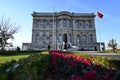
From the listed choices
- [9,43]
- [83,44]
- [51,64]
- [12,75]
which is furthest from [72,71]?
[83,44]

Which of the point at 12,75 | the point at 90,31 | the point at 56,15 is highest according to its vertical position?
the point at 56,15

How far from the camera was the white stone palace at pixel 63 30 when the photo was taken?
60.2 m

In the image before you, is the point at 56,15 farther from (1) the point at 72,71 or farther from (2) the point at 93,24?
(1) the point at 72,71

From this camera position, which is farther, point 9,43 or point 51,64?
point 9,43

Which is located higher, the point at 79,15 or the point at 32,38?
the point at 79,15

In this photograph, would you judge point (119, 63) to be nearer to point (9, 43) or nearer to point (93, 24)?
point (9, 43)

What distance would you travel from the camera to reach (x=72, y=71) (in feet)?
27.8

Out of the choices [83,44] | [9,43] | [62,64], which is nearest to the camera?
[62,64]

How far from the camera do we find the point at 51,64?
870cm

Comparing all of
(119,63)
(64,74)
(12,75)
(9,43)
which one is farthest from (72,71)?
(9,43)

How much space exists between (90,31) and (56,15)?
1348cm

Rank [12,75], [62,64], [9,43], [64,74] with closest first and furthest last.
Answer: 1. [12,75]
2. [64,74]
3. [62,64]
4. [9,43]

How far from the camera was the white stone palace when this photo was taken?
6024 cm

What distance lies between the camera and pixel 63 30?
196 ft
